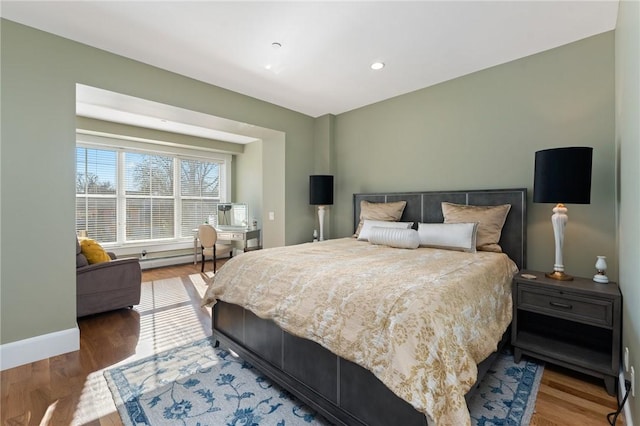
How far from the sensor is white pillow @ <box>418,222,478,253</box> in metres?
2.60

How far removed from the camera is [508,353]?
2.37 metres

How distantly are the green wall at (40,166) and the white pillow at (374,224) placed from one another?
8.75 feet


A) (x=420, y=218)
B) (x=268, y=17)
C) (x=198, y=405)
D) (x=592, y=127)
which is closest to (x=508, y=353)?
(x=420, y=218)

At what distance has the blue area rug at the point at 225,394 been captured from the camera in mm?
1627

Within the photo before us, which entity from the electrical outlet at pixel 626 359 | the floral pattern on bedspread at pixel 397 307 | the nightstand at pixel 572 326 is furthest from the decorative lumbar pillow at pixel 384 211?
the electrical outlet at pixel 626 359

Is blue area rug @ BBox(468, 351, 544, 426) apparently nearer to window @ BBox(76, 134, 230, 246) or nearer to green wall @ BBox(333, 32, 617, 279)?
green wall @ BBox(333, 32, 617, 279)

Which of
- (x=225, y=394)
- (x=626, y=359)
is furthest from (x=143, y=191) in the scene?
(x=626, y=359)

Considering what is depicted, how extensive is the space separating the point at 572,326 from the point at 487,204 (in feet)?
3.93

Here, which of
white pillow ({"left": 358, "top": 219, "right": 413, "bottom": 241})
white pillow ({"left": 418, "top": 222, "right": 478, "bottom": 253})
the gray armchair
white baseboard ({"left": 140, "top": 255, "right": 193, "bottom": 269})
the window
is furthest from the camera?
white baseboard ({"left": 140, "top": 255, "right": 193, "bottom": 269})

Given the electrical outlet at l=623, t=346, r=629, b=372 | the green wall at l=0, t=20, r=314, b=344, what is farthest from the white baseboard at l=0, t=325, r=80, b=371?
the electrical outlet at l=623, t=346, r=629, b=372

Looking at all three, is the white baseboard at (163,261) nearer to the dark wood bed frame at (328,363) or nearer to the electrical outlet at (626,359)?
the dark wood bed frame at (328,363)

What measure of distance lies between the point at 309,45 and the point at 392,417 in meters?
2.70

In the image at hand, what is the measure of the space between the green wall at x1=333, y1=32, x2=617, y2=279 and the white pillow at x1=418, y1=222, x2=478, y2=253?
2.00 ft

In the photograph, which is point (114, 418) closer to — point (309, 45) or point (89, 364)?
point (89, 364)
